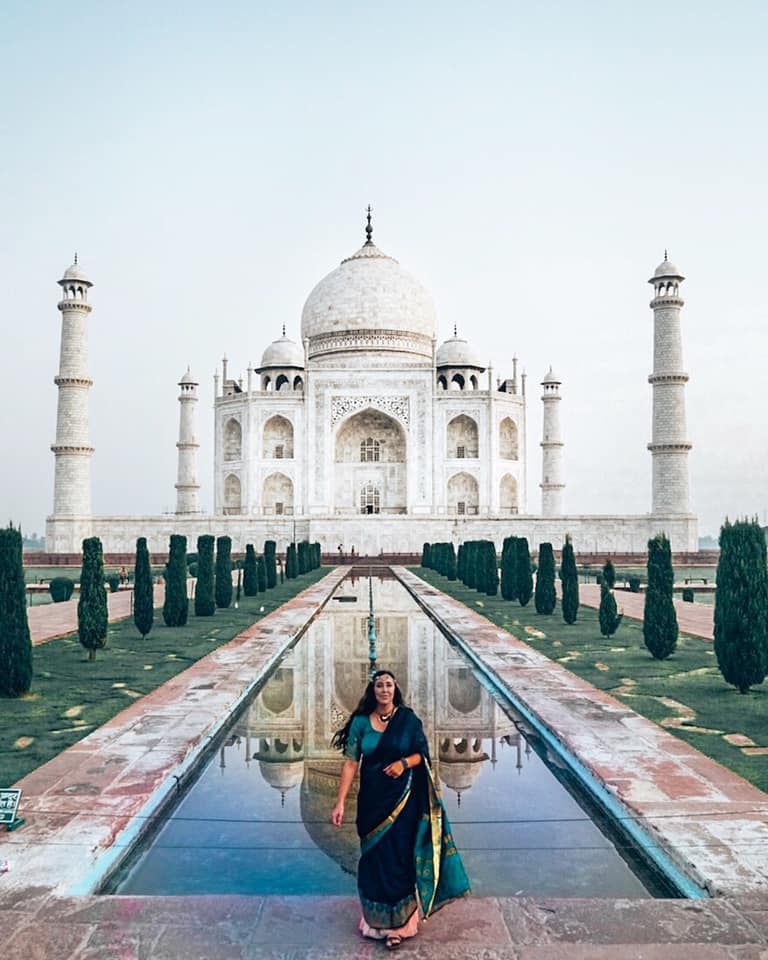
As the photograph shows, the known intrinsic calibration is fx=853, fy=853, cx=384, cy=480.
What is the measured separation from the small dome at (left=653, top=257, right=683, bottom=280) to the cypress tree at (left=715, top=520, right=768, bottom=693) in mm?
23190

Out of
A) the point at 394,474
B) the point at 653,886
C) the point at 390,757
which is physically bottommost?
the point at 653,886

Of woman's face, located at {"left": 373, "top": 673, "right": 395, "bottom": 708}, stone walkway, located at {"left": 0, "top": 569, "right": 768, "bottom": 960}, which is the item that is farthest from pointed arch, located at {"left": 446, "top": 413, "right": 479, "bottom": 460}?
woman's face, located at {"left": 373, "top": 673, "right": 395, "bottom": 708}

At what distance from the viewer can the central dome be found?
117ft

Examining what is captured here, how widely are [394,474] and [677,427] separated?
11.6 m

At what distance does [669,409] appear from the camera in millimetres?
28000

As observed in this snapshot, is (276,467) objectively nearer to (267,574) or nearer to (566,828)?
(267,574)

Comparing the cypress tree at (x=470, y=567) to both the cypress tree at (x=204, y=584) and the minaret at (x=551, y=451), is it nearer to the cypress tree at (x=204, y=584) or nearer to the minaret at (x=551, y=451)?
the cypress tree at (x=204, y=584)

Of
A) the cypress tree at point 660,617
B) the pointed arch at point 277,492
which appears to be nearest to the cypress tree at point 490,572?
A: the cypress tree at point 660,617

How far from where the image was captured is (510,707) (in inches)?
242

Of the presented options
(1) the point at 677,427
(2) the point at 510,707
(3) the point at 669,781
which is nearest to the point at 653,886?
(3) the point at 669,781

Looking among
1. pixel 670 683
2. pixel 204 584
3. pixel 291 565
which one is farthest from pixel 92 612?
pixel 291 565

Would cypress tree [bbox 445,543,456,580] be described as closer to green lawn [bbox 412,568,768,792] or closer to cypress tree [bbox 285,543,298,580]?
cypress tree [bbox 285,543,298,580]

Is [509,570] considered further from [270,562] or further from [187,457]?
[187,457]

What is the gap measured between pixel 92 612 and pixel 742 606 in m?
5.90
